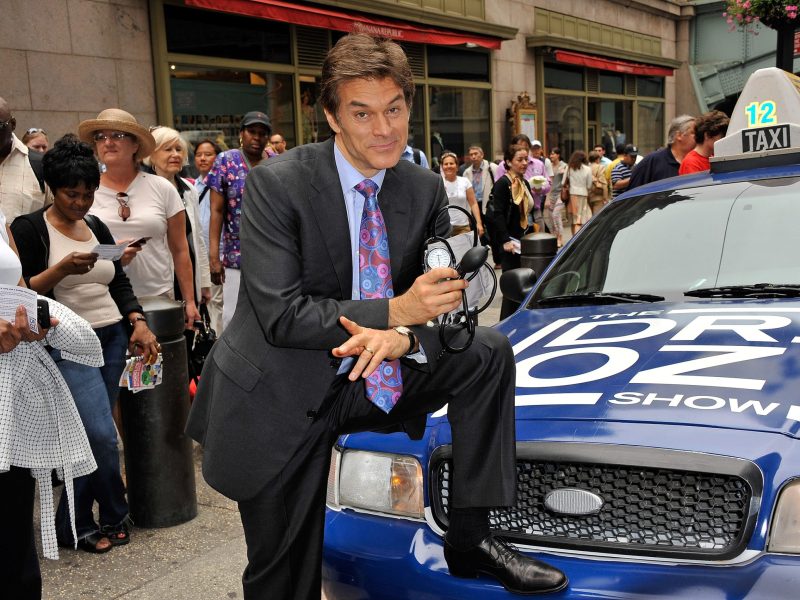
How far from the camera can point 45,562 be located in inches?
151

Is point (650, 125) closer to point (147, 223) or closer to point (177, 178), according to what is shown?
point (177, 178)

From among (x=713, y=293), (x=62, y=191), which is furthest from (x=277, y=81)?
(x=713, y=293)

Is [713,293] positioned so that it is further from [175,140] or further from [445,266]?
[175,140]

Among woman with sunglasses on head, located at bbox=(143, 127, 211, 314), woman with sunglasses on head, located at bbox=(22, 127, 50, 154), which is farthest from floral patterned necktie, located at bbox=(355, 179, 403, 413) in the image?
woman with sunglasses on head, located at bbox=(22, 127, 50, 154)

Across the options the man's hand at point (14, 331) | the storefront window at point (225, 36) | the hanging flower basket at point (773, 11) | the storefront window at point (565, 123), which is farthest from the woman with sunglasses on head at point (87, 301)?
the storefront window at point (565, 123)

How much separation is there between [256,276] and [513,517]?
1043mm

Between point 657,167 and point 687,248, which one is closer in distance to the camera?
point 687,248

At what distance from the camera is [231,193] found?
5965 millimetres

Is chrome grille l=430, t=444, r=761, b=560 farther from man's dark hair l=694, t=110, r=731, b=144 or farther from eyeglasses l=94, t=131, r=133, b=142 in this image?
man's dark hair l=694, t=110, r=731, b=144

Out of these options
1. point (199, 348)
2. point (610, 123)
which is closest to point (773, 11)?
point (199, 348)

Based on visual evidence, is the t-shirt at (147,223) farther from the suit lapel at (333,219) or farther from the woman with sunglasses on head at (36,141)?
the woman with sunglasses on head at (36,141)

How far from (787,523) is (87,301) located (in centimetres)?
307

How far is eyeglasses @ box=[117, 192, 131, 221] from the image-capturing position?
4.52 metres

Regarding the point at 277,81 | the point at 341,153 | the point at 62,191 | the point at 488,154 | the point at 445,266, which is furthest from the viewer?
the point at 488,154
